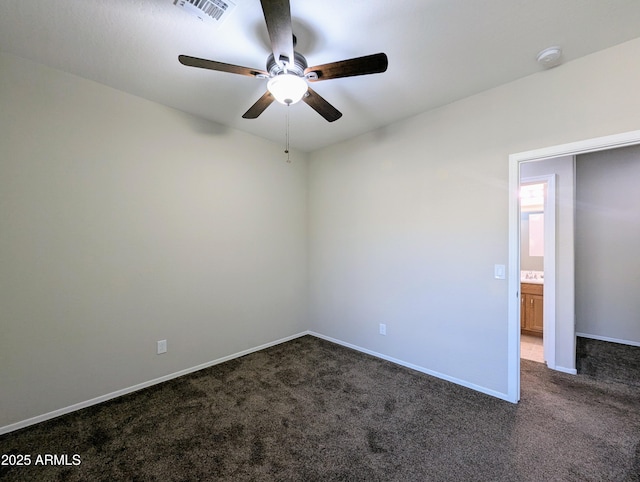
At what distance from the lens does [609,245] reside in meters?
3.86

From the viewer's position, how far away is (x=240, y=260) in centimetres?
338

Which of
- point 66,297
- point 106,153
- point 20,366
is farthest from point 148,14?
point 20,366

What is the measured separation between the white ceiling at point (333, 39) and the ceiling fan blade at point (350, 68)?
35cm

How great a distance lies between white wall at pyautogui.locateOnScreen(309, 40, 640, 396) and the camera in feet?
6.79

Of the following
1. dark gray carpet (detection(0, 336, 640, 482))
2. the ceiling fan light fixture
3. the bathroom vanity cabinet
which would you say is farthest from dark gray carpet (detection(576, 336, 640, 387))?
the ceiling fan light fixture

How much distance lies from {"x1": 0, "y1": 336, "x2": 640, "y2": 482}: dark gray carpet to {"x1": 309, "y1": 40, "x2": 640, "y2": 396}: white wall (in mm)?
477

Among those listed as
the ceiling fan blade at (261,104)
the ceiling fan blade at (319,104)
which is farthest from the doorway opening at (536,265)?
the ceiling fan blade at (261,104)

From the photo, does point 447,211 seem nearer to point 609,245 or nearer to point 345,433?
point 345,433

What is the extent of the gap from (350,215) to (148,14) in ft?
8.64

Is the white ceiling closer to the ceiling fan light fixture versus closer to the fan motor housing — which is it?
the fan motor housing

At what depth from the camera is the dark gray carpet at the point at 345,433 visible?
1.65 m

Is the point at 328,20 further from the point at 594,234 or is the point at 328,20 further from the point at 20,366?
the point at 594,234

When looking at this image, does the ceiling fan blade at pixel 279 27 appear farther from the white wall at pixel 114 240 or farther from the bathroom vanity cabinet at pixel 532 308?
the bathroom vanity cabinet at pixel 532 308

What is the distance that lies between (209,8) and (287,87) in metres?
0.60
